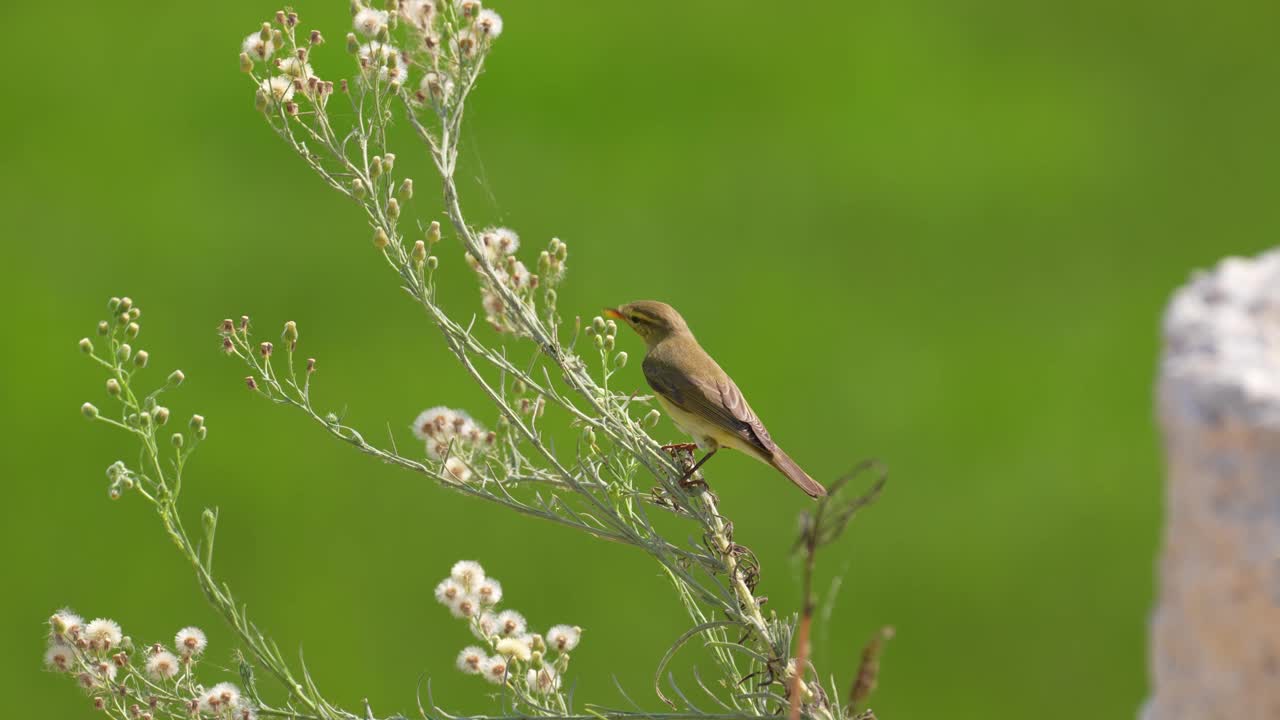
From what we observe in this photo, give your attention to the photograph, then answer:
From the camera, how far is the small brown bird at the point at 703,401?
1855mm

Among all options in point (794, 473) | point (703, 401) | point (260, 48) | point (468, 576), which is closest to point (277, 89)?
point (260, 48)

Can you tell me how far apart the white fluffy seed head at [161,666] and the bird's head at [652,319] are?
2.86 ft

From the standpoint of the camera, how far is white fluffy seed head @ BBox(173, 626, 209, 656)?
1.28 m

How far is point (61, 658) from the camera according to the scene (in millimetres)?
1282

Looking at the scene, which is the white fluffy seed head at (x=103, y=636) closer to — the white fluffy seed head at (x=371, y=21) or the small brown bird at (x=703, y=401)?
the white fluffy seed head at (x=371, y=21)

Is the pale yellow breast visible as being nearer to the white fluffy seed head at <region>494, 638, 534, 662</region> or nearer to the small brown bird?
the small brown bird

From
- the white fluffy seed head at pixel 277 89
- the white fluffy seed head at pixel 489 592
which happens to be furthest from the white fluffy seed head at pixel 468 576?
the white fluffy seed head at pixel 277 89

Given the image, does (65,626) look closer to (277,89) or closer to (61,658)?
(61,658)

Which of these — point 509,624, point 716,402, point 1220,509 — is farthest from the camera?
point 716,402

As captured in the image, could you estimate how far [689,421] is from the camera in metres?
1.89

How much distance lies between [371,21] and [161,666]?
66 cm

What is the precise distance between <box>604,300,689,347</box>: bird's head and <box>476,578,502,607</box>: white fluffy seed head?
0.72 meters

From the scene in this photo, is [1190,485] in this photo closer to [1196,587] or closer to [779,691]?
[1196,587]

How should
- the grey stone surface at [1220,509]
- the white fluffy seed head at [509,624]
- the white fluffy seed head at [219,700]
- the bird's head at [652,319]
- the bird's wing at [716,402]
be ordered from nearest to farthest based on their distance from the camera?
the grey stone surface at [1220,509], the white fluffy seed head at [219,700], the white fluffy seed head at [509,624], the bird's wing at [716,402], the bird's head at [652,319]
